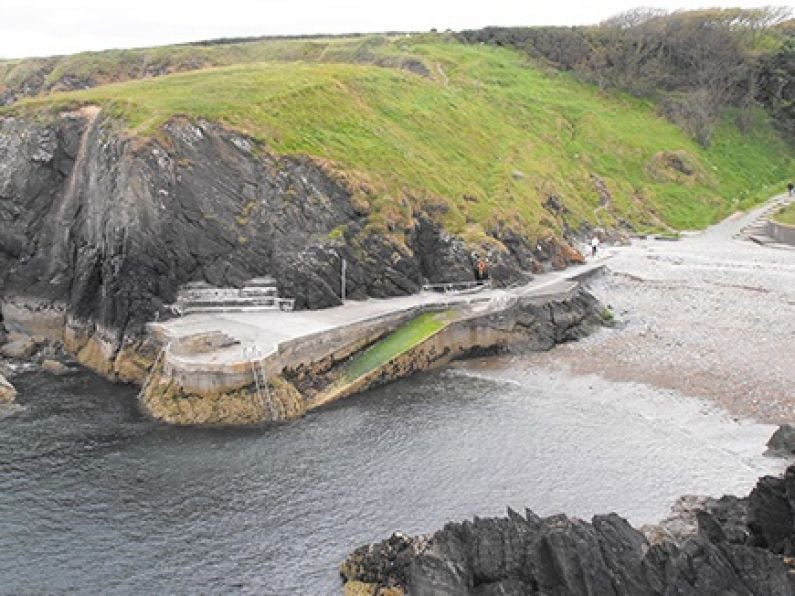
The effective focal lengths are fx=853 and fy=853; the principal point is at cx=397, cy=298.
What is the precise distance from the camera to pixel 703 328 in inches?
1928

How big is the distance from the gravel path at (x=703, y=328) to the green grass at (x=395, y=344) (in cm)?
549

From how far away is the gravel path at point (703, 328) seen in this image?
4050 cm

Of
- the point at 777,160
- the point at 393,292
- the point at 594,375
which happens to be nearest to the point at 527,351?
the point at 594,375

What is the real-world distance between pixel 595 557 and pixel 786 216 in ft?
192

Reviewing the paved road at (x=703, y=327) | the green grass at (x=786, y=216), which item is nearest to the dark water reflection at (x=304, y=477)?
the paved road at (x=703, y=327)

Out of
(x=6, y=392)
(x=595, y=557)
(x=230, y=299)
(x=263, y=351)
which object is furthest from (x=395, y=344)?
(x=595, y=557)

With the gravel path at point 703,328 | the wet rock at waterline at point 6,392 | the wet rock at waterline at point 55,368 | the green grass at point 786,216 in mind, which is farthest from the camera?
the green grass at point 786,216

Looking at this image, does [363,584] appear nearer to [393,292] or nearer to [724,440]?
[724,440]

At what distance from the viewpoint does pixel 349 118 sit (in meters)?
60.0

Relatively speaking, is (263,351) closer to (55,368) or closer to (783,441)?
(55,368)

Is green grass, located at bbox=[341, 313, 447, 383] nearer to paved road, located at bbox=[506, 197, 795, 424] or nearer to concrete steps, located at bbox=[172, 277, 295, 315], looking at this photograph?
paved road, located at bbox=[506, 197, 795, 424]

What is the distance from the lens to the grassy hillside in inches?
2153

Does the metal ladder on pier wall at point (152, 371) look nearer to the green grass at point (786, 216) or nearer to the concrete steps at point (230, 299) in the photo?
the concrete steps at point (230, 299)

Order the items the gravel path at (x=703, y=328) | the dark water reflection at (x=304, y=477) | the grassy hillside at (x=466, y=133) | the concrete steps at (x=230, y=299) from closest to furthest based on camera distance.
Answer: the dark water reflection at (x=304, y=477) < the gravel path at (x=703, y=328) < the concrete steps at (x=230, y=299) < the grassy hillside at (x=466, y=133)
